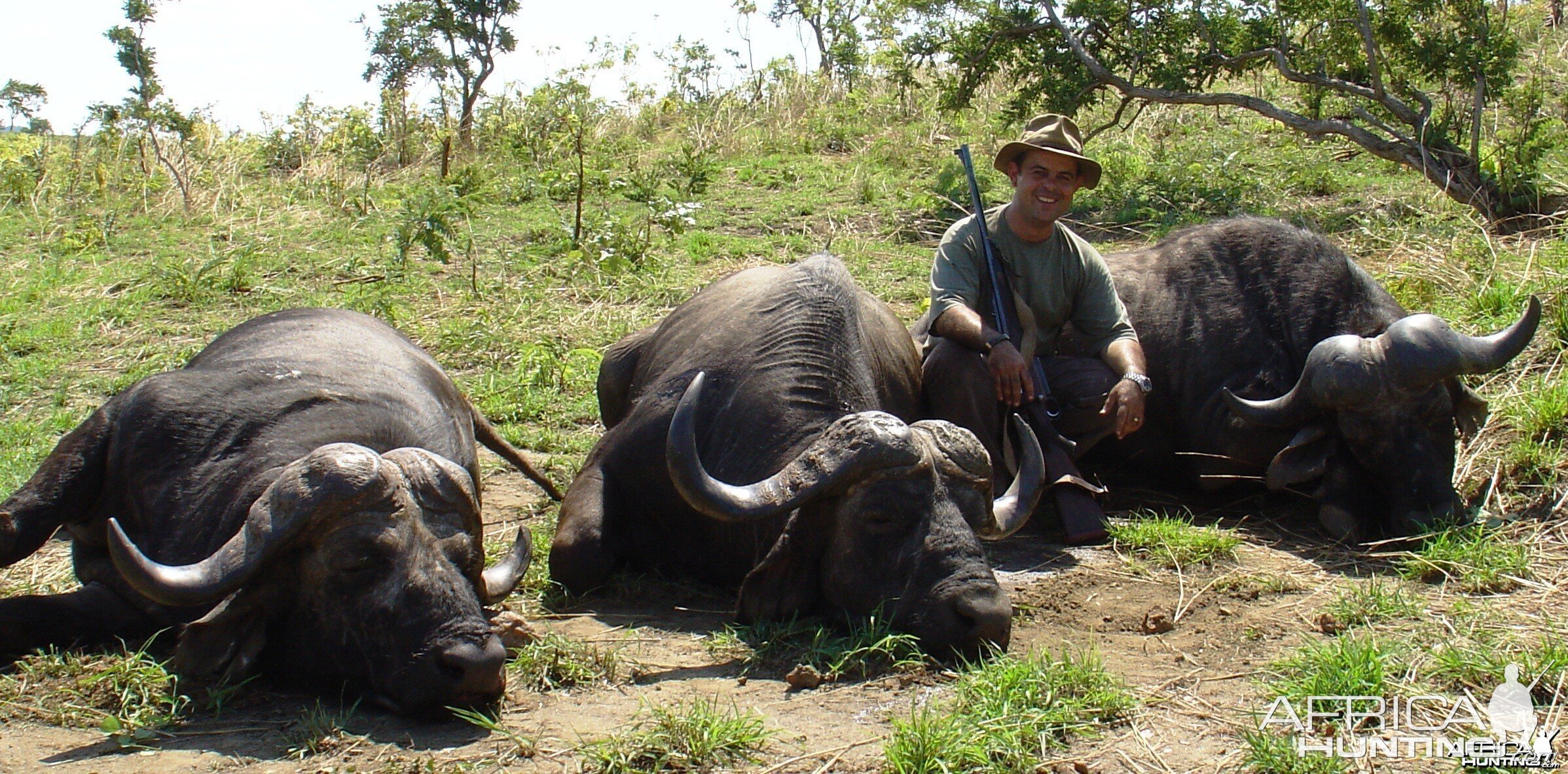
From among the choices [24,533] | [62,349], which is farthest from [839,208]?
[24,533]

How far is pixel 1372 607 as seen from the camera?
14.6ft

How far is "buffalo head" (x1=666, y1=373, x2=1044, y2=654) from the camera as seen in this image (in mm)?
4020

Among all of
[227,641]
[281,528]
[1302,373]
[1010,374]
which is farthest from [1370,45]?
[227,641]

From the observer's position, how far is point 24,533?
4.43 m

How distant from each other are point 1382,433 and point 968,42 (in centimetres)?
711

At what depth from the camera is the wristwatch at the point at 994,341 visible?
5711 millimetres

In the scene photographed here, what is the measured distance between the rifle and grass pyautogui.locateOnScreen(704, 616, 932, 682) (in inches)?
60.4

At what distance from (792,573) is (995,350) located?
1.76 m

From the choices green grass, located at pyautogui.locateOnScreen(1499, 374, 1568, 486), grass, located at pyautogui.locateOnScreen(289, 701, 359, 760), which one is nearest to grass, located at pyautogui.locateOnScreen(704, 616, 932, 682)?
grass, located at pyautogui.locateOnScreen(289, 701, 359, 760)

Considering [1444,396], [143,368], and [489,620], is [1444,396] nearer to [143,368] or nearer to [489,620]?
[489,620]

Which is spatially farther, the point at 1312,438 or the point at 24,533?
the point at 1312,438

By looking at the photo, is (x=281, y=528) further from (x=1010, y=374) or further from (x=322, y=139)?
→ (x=322, y=139)

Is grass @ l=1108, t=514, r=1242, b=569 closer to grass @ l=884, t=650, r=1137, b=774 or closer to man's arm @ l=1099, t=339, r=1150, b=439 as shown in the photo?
man's arm @ l=1099, t=339, r=1150, b=439

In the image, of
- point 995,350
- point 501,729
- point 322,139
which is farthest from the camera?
point 322,139
